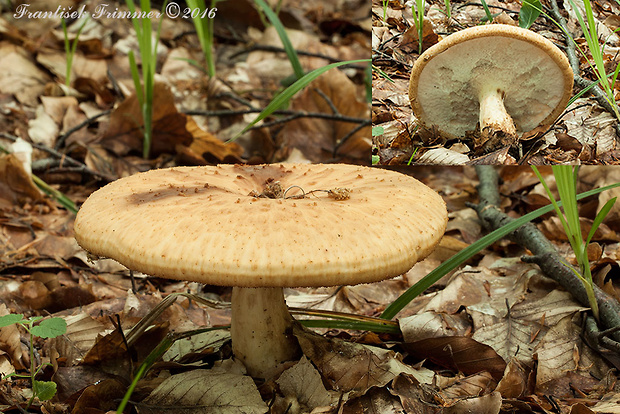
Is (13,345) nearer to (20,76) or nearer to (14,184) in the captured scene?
(14,184)

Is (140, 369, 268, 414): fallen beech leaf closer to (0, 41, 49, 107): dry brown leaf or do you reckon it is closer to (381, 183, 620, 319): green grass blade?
(381, 183, 620, 319): green grass blade

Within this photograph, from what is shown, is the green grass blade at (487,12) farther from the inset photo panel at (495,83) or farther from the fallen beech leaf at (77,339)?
the fallen beech leaf at (77,339)

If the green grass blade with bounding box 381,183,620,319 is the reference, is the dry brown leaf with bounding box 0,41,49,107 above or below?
above

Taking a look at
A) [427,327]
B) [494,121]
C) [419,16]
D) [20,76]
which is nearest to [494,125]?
[494,121]

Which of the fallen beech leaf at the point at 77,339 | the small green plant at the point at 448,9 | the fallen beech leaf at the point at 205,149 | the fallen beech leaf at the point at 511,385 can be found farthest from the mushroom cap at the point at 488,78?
the fallen beech leaf at the point at 205,149

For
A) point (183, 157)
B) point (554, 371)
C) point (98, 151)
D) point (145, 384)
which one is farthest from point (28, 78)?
point (554, 371)

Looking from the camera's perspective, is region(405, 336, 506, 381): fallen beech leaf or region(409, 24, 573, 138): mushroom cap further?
region(409, 24, 573, 138): mushroom cap

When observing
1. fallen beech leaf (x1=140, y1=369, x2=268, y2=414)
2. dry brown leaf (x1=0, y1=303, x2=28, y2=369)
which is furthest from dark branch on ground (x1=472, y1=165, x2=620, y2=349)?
dry brown leaf (x1=0, y1=303, x2=28, y2=369)
